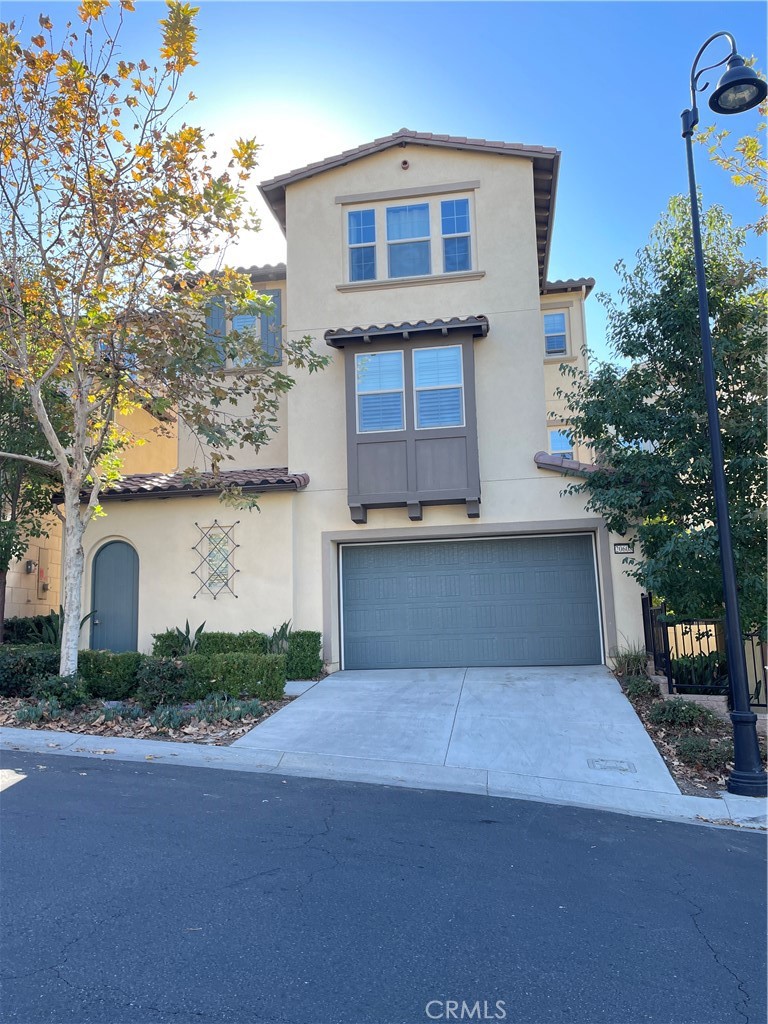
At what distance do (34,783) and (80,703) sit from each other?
132 inches

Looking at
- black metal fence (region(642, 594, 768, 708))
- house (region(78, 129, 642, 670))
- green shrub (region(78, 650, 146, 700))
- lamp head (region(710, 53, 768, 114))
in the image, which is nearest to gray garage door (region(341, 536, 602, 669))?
house (region(78, 129, 642, 670))

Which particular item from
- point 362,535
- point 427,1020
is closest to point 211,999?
point 427,1020

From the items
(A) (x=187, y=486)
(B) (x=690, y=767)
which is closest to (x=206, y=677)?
(A) (x=187, y=486)

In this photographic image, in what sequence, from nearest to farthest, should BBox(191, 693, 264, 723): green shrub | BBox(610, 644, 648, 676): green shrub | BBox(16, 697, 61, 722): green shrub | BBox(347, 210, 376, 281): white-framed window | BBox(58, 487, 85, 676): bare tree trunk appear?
BBox(16, 697, 61, 722): green shrub, BBox(191, 693, 264, 723): green shrub, BBox(58, 487, 85, 676): bare tree trunk, BBox(610, 644, 648, 676): green shrub, BBox(347, 210, 376, 281): white-framed window

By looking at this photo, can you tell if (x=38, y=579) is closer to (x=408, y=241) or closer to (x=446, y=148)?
(x=408, y=241)

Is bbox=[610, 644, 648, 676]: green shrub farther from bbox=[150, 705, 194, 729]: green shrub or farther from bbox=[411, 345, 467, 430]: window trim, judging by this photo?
bbox=[150, 705, 194, 729]: green shrub

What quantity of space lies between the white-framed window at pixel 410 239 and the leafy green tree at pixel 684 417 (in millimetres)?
4746

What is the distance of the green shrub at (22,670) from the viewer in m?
10.7

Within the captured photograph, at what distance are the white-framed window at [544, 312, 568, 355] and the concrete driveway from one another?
9.58 meters

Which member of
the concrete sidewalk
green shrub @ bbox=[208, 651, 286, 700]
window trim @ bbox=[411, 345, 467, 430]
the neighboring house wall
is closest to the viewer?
the concrete sidewalk

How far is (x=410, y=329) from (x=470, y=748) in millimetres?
7858

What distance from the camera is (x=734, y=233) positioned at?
10664 millimetres

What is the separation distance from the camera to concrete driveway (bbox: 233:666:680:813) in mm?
7824

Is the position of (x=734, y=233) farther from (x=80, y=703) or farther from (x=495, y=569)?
(x=80, y=703)
